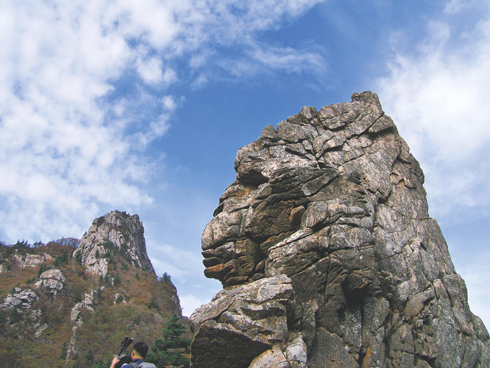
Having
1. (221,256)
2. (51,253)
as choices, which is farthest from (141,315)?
(221,256)

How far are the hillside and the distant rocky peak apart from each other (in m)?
0.42

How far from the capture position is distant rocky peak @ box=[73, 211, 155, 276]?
A: 140975 mm

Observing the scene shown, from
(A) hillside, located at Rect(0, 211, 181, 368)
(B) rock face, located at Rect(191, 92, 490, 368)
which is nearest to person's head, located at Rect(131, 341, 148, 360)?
(B) rock face, located at Rect(191, 92, 490, 368)

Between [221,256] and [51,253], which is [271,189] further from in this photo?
[51,253]

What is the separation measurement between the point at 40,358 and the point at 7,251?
6779 centimetres

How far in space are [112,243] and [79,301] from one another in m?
46.6

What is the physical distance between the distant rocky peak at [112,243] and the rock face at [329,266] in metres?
124

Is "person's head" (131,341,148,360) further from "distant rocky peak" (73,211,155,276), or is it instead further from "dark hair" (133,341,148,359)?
"distant rocky peak" (73,211,155,276)

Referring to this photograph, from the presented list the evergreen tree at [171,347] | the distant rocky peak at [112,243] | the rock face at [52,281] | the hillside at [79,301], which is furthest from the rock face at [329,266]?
the distant rocky peak at [112,243]

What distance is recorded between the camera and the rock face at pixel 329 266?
62.6 ft

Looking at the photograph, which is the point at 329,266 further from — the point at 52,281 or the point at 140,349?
the point at 52,281

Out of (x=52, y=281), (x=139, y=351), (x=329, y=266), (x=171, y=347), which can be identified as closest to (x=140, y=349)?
(x=139, y=351)

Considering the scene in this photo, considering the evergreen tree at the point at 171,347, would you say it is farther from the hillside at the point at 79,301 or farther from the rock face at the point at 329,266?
the hillside at the point at 79,301

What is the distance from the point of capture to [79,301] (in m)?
115
